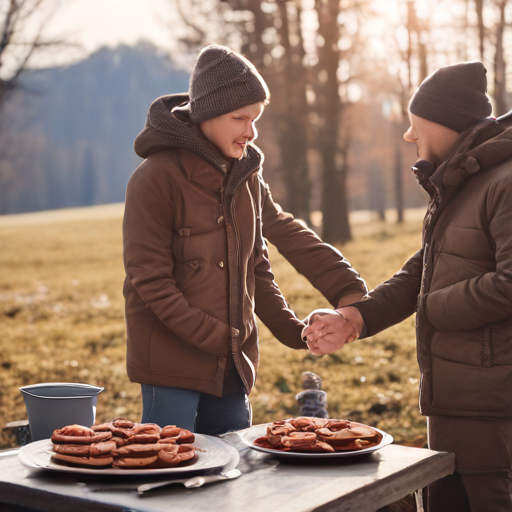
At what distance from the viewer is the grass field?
265 inches

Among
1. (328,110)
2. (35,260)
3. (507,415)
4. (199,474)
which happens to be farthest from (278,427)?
(35,260)

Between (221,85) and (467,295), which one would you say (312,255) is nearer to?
(221,85)

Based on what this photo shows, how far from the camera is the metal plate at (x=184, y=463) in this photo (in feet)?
6.75

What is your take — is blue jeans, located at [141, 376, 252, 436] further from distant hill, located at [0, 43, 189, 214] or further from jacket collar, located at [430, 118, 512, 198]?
distant hill, located at [0, 43, 189, 214]

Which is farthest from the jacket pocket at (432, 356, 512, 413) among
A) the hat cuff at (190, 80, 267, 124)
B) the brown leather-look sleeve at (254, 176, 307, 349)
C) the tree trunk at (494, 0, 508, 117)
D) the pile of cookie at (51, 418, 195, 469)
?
the tree trunk at (494, 0, 508, 117)

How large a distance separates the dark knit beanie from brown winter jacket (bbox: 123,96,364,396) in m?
0.78

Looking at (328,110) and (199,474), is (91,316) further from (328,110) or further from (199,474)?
(199,474)

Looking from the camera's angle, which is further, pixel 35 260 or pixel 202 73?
pixel 35 260

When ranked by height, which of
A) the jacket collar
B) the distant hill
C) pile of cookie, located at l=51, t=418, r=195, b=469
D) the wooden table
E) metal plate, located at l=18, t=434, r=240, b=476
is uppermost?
the distant hill

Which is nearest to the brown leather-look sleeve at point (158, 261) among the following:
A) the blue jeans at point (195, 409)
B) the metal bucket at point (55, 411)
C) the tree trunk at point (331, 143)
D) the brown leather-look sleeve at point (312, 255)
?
the blue jeans at point (195, 409)

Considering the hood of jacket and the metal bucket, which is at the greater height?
the hood of jacket

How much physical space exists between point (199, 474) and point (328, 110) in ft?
51.4

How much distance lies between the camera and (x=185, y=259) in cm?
302

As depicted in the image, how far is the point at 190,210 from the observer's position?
3.04 meters
